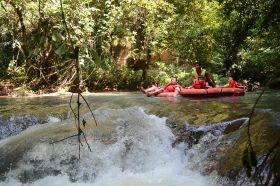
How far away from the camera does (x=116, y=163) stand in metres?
5.90

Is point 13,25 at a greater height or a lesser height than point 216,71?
greater

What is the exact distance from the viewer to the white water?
17.7 ft

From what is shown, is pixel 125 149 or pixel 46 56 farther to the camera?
pixel 46 56

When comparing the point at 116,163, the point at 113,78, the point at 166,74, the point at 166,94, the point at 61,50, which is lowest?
the point at 116,163

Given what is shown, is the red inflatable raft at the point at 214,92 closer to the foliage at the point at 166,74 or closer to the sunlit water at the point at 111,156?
the sunlit water at the point at 111,156

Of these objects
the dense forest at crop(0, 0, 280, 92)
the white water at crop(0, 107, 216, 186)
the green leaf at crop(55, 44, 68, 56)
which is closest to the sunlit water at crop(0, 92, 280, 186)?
the white water at crop(0, 107, 216, 186)

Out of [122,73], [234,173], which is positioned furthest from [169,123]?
[122,73]

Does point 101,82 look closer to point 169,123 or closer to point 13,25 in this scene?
point 13,25

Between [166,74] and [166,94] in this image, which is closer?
[166,94]

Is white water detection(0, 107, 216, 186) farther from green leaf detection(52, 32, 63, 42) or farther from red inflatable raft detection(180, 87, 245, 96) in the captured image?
red inflatable raft detection(180, 87, 245, 96)

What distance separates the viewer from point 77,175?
571 cm

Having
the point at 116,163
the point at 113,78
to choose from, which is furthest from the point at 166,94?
the point at 116,163

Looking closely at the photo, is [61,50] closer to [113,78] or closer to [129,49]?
[113,78]

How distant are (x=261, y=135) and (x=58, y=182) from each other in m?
2.77
